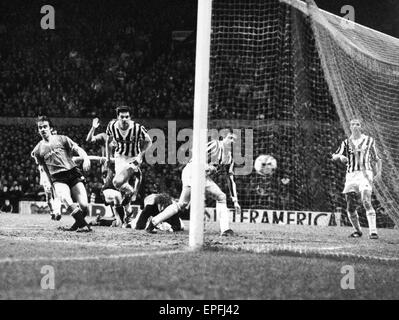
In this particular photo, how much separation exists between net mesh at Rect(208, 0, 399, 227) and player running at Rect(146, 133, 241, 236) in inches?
29.6

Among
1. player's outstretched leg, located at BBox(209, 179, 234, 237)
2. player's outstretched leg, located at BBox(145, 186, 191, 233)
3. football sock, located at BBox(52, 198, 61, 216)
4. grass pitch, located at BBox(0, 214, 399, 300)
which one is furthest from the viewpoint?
football sock, located at BBox(52, 198, 61, 216)

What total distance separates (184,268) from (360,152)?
599 cm

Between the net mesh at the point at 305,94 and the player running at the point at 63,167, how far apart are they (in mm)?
2505

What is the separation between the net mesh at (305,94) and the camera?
9148 mm

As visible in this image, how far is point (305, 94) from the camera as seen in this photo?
42.5 ft

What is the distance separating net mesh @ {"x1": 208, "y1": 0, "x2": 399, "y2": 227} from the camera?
30.0 feet

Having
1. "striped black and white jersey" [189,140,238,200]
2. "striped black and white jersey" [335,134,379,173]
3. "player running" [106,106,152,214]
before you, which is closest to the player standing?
Answer: "striped black and white jersey" [335,134,379,173]

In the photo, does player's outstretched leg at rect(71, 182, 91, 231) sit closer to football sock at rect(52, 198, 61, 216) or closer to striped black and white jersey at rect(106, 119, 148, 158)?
striped black and white jersey at rect(106, 119, 148, 158)

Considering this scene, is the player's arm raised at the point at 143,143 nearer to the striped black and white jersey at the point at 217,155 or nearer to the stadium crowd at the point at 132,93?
the striped black and white jersey at the point at 217,155

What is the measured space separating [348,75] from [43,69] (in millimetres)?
15014

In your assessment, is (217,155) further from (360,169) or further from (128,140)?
(360,169)

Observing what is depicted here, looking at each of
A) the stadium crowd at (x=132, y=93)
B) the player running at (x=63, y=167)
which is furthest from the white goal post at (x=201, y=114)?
the stadium crowd at (x=132, y=93)

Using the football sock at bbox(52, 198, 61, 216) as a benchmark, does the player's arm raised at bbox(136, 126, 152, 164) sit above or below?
above
